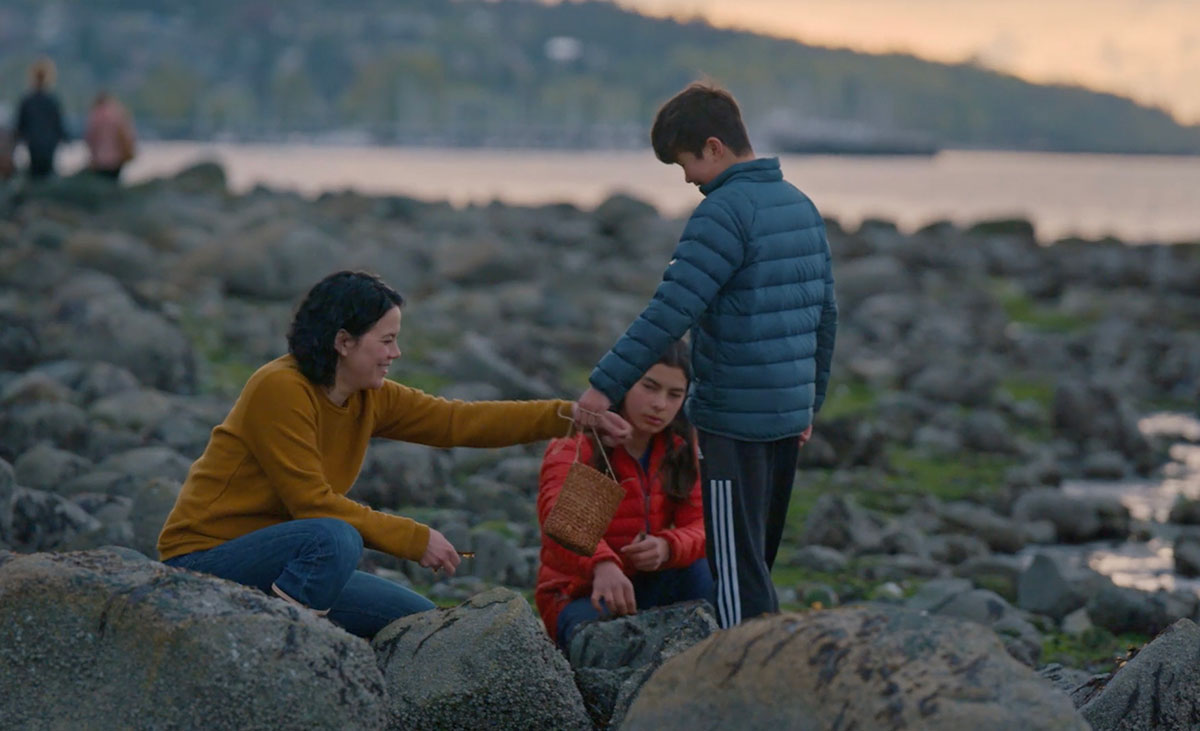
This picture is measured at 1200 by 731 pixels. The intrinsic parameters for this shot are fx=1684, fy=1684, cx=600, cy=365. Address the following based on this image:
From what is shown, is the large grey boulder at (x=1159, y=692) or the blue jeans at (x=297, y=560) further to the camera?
the blue jeans at (x=297, y=560)

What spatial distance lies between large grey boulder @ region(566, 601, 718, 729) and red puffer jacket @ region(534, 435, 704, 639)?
0.29m

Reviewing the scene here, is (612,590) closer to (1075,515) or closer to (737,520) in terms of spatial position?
(737,520)

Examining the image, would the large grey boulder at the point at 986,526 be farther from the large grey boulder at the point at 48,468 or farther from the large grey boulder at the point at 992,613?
the large grey boulder at the point at 48,468

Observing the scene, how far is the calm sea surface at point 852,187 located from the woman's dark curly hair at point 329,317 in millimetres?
33738

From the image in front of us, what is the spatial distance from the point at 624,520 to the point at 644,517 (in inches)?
2.6

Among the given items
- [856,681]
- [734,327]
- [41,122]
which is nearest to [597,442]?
[734,327]

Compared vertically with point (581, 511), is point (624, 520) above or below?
below

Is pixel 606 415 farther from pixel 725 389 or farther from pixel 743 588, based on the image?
pixel 743 588

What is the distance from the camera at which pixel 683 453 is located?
16.5 ft

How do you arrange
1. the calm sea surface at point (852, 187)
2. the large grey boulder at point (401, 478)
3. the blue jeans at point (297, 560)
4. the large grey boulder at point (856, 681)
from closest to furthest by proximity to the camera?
1. the large grey boulder at point (856, 681)
2. the blue jeans at point (297, 560)
3. the large grey boulder at point (401, 478)
4. the calm sea surface at point (852, 187)

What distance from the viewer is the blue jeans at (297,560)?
4.24 metres

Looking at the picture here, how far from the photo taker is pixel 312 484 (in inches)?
170

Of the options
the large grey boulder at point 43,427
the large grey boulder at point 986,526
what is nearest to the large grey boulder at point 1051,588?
the large grey boulder at point 986,526

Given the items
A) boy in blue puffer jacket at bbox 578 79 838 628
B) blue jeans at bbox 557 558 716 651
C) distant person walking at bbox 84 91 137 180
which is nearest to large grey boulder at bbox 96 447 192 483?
blue jeans at bbox 557 558 716 651
